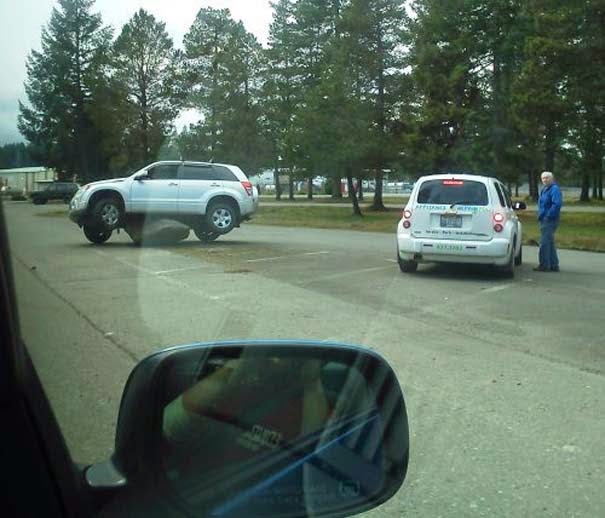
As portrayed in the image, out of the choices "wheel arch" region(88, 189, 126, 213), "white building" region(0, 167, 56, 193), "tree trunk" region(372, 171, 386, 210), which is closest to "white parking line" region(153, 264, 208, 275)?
"wheel arch" region(88, 189, 126, 213)

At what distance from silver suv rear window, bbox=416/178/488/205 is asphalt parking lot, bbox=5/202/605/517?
1.22 meters

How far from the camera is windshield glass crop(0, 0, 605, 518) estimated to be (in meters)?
3.84

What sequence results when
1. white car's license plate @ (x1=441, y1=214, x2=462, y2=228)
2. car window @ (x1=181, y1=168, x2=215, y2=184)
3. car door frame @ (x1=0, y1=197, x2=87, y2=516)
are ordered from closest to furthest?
car door frame @ (x1=0, y1=197, x2=87, y2=516) < white car's license plate @ (x1=441, y1=214, x2=462, y2=228) < car window @ (x1=181, y1=168, x2=215, y2=184)

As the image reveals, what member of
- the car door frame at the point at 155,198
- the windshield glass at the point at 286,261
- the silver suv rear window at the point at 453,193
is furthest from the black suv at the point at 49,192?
the silver suv rear window at the point at 453,193

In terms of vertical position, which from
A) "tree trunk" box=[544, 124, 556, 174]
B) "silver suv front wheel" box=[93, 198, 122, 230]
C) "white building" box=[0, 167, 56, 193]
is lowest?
"silver suv front wheel" box=[93, 198, 122, 230]

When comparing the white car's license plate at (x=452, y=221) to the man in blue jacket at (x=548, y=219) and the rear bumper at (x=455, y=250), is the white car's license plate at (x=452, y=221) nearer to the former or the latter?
the rear bumper at (x=455, y=250)

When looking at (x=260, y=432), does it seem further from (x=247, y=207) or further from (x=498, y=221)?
(x=247, y=207)

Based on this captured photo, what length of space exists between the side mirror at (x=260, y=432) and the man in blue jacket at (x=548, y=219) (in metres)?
10.9

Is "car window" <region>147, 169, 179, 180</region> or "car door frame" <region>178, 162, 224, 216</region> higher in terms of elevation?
"car window" <region>147, 169, 179, 180</region>

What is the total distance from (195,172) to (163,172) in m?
0.67

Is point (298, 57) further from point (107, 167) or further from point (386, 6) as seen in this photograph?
point (107, 167)

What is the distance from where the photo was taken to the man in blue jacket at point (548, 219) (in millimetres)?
12648

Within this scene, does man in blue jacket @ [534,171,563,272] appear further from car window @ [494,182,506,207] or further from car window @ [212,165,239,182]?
car window @ [212,165,239,182]

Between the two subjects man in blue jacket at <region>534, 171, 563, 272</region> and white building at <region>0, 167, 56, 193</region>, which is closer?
white building at <region>0, 167, 56, 193</region>
